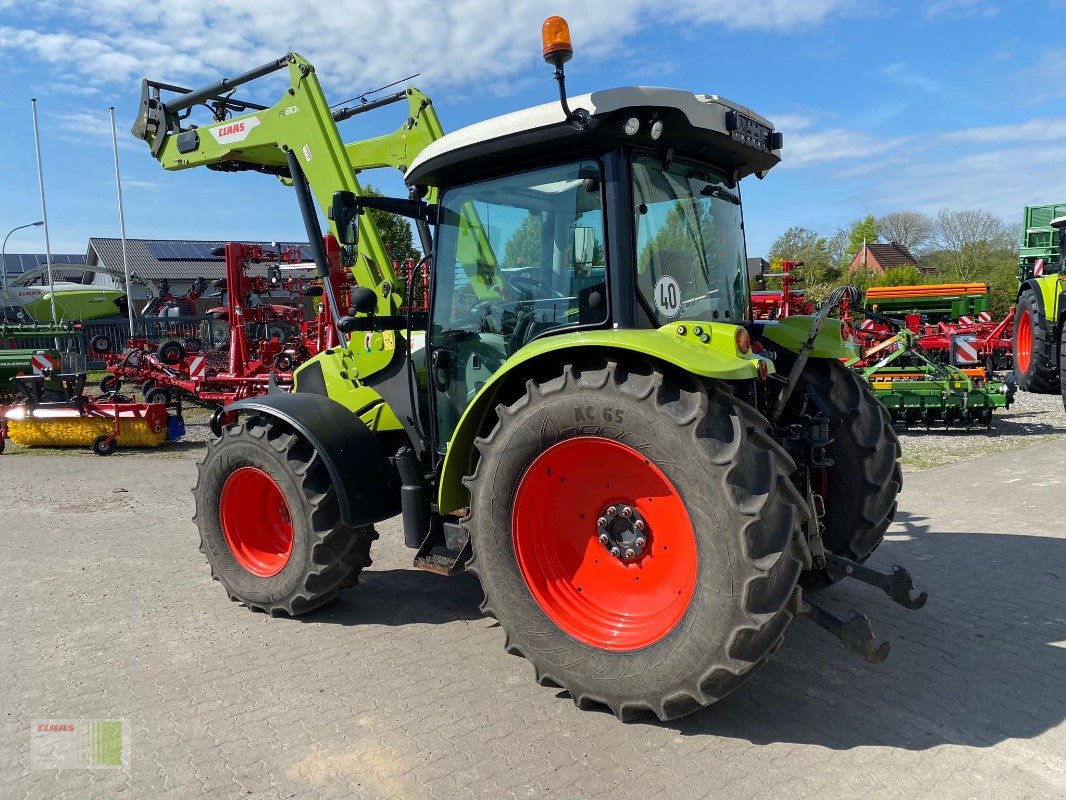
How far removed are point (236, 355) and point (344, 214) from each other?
992 centimetres

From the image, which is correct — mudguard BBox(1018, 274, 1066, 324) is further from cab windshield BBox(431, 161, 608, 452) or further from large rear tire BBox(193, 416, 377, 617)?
large rear tire BBox(193, 416, 377, 617)

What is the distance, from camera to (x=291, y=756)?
2848 millimetres

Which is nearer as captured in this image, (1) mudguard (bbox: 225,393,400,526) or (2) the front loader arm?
(1) mudguard (bbox: 225,393,400,526)

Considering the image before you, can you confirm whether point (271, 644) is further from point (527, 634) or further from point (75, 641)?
point (527, 634)

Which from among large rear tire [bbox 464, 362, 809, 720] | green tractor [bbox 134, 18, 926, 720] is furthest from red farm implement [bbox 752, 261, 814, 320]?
large rear tire [bbox 464, 362, 809, 720]

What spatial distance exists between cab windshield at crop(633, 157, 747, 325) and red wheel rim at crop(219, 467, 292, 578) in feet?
8.07

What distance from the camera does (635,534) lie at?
3.07 metres

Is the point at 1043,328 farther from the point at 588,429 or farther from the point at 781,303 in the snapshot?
the point at 588,429

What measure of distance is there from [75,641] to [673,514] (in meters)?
3.17

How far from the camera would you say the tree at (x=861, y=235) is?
157 feet

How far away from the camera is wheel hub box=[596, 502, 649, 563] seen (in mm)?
3053

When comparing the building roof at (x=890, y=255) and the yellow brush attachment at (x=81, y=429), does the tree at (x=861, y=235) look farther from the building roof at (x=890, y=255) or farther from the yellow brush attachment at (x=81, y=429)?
the yellow brush attachment at (x=81, y=429)

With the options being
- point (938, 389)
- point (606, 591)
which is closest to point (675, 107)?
point (606, 591)
